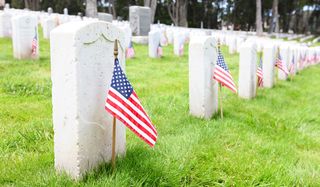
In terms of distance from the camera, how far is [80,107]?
3.30m

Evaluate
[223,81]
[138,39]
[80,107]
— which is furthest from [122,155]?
[138,39]

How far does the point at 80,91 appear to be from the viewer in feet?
10.8

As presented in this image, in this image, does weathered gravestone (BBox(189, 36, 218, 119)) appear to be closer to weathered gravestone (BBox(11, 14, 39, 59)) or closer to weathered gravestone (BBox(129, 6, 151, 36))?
weathered gravestone (BBox(11, 14, 39, 59))

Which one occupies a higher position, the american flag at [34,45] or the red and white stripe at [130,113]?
the american flag at [34,45]

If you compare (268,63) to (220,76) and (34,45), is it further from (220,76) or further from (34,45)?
(34,45)

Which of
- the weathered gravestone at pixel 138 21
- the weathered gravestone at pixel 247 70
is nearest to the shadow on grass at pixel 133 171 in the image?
the weathered gravestone at pixel 247 70

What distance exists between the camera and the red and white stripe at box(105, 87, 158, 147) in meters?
3.31

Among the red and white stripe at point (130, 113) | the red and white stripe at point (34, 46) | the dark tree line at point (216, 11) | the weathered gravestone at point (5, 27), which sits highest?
the dark tree line at point (216, 11)

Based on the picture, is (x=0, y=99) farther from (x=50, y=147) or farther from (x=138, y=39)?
(x=138, y=39)

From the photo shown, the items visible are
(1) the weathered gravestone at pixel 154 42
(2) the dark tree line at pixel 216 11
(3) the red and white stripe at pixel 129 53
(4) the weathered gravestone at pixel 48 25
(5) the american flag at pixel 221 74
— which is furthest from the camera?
(2) the dark tree line at pixel 216 11

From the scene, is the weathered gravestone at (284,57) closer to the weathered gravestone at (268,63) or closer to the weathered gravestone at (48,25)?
the weathered gravestone at (268,63)

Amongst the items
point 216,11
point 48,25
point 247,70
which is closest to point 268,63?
point 247,70

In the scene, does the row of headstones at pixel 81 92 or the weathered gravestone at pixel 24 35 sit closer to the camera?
the row of headstones at pixel 81 92

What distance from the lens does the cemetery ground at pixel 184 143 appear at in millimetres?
3568
